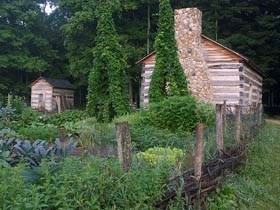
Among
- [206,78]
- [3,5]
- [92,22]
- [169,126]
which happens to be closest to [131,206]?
[169,126]

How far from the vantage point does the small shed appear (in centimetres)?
3083

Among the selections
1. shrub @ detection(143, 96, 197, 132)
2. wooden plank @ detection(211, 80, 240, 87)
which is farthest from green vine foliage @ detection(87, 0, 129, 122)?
shrub @ detection(143, 96, 197, 132)

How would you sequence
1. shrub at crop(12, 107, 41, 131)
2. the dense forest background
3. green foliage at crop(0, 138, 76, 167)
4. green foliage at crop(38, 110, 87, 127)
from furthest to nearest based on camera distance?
the dense forest background, green foliage at crop(38, 110, 87, 127), shrub at crop(12, 107, 41, 131), green foliage at crop(0, 138, 76, 167)

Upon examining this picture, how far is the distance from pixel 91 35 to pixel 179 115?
22703 millimetres

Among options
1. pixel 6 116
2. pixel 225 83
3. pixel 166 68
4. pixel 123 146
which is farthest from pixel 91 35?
pixel 123 146

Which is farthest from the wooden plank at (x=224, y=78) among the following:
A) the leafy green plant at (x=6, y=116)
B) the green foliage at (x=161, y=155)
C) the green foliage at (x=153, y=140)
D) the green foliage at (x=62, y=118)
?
the green foliage at (x=161, y=155)

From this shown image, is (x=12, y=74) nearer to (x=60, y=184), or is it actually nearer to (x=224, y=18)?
(x=224, y=18)

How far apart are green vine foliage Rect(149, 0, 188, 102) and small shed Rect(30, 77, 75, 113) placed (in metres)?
17.2

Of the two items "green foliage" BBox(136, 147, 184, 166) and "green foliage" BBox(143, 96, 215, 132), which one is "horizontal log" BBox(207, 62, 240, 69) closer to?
"green foliage" BBox(143, 96, 215, 132)

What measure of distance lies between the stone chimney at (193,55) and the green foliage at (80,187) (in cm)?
1313

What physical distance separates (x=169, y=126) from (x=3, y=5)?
104 feet

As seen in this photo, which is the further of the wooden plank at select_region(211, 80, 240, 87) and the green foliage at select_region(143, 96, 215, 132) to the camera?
the wooden plank at select_region(211, 80, 240, 87)

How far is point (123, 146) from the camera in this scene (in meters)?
4.08

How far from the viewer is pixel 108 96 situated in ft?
52.6
